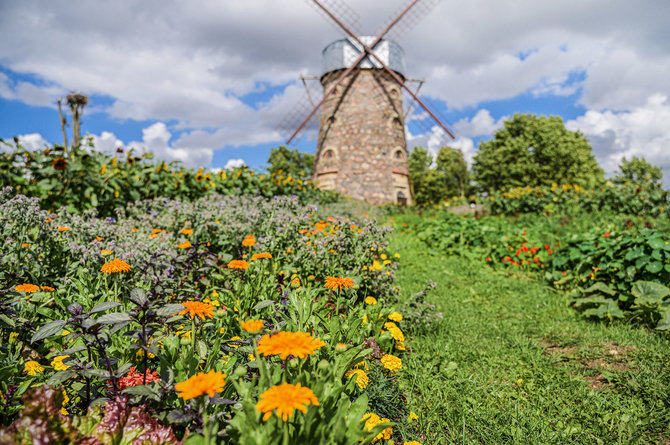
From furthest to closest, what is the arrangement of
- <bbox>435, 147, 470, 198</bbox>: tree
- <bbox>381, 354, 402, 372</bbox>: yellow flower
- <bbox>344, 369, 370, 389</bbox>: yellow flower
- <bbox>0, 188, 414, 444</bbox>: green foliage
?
1. <bbox>435, 147, 470, 198</bbox>: tree
2. <bbox>381, 354, 402, 372</bbox>: yellow flower
3. <bbox>344, 369, 370, 389</bbox>: yellow flower
4. <bbox>0, 188, 414, 444</bbox>: green foliage

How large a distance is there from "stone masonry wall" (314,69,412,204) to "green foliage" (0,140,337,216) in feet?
28.4

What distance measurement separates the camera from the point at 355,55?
16672 mm

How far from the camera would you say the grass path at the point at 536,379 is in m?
2.22

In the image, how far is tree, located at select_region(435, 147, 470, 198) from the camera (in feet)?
118

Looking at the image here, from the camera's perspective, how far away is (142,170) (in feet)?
21.1

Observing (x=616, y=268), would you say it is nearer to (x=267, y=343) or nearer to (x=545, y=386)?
(x=545, y=386)

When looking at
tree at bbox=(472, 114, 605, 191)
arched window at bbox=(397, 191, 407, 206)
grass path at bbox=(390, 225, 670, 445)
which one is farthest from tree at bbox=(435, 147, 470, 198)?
grass path at bbox=(390, 225, 670, 445)

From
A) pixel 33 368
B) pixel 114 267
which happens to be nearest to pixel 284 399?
pixel 114 267

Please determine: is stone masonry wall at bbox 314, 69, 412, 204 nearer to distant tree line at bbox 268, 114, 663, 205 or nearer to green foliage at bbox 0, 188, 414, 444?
distant tree line at bbox 268, 114, 663, 205

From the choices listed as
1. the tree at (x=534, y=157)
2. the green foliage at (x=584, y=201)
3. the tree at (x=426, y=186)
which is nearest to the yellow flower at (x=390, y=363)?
the green foliage at (x=584, y=201)

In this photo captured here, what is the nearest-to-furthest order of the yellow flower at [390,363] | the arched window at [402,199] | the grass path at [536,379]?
the grass path at [536,379] < the yellow flower at [390,363] < the arched window at [402,199]

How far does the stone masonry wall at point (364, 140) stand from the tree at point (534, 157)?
422 inches

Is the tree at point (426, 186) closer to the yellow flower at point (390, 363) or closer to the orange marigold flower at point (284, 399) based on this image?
the yellow flower at point (390, 363)

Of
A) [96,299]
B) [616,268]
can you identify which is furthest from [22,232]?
[616,268]
